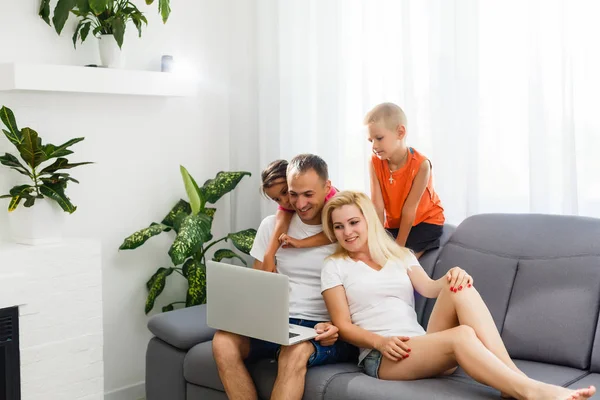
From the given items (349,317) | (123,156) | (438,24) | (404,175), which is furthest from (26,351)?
(438,24)

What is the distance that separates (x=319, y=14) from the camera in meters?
3.67

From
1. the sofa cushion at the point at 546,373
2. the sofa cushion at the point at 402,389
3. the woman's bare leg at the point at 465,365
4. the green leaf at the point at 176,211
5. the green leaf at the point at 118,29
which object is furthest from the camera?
the green leaf at the point at 176,211

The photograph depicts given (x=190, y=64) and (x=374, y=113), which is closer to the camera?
(x=374, y=113)

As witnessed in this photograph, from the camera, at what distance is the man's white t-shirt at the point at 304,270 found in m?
2.88

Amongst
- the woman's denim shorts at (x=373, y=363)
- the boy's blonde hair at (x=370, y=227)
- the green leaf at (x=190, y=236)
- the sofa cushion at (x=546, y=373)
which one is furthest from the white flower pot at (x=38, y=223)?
the sofa cushion at (x=546, y=373)

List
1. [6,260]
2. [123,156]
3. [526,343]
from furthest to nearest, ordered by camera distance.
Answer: [123,156] → [6,260] → [526,343]

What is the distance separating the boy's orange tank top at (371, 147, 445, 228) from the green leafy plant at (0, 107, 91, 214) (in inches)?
47.1

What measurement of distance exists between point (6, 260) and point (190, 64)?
4.86ft

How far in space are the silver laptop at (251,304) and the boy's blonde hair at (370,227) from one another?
34 cm

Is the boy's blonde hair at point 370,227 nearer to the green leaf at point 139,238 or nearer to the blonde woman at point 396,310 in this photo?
the blonde woman at point 396,310

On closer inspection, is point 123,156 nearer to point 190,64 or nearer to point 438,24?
point 190,64

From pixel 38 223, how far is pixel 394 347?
1514mm

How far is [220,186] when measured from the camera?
3.78 m

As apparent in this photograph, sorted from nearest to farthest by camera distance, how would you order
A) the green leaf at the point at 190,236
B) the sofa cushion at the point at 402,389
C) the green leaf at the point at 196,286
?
the sofa cushion at the point at 402,389, the green leaf at the point at 190,236, the green leaf at the point at 196,286
